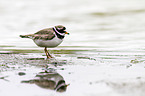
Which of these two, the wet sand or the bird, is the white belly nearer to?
the bird

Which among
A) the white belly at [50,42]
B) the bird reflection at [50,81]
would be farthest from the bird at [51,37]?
the bird reflection at [50,81]

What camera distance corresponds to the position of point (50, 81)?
176 inches

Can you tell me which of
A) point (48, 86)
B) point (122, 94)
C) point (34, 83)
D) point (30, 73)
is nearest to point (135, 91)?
point (122, 94)

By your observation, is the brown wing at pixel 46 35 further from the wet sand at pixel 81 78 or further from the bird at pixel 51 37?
the wet sand at pixel 81 78

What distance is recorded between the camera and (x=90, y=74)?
5.03 metres

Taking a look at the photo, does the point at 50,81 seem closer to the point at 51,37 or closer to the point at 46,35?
the point at 51,37

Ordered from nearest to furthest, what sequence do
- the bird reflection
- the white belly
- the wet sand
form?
1. the wet sand
2. the bird reflection
3. the white belly

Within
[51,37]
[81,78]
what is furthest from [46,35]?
[81,78]

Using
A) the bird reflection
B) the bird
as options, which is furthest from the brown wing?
the bird reflection

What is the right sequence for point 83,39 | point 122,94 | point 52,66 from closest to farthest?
point 122,94
point 52,66
point 83,39

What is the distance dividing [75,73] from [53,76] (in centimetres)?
50

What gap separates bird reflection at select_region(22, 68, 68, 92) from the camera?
13.4ft

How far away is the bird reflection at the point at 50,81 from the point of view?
13.4 feet

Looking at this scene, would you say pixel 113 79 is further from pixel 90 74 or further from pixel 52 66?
pixel 52 66
